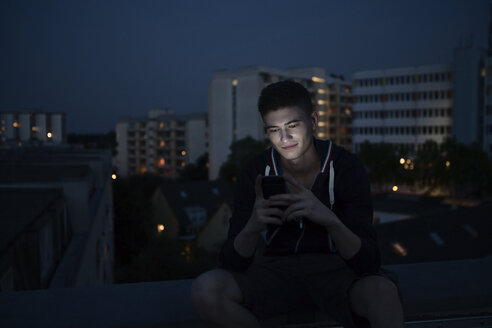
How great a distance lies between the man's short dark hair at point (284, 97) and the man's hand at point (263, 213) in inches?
18.1

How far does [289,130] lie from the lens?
2.25 metres

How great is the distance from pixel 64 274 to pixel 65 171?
26.0 feet

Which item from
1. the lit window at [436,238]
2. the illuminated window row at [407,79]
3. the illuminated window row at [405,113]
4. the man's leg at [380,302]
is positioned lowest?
the lit window at [436,238]

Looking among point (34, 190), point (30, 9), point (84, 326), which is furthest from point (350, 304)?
point (30, 9)

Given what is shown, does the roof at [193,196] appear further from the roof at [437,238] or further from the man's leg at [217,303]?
the man's leg at [217,303]

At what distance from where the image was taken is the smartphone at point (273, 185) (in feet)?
6.47

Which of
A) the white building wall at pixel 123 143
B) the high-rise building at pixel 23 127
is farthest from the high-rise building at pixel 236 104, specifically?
the white building wall at pixel 123 143

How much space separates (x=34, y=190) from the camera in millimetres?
10547

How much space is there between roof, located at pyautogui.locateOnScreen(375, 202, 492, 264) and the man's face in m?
13.3

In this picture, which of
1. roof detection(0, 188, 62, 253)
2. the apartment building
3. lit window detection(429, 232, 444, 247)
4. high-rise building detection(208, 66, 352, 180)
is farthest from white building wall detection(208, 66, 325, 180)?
roof detection(0, 188, 62, 253)

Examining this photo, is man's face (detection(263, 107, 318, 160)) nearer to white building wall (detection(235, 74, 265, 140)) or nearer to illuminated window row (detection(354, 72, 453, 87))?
white building wall (detection(235, 74, 265, 140))

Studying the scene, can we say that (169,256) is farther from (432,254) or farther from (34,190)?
(432,254)

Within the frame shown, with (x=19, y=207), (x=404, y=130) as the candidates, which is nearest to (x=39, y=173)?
(x=19, y=207)

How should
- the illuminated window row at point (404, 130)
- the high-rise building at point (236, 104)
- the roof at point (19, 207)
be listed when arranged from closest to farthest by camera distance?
1. the roof at point (19, 207)
2. the illuminated window row at point (404, 130)
3. the high-rise building at point (236, 104)
